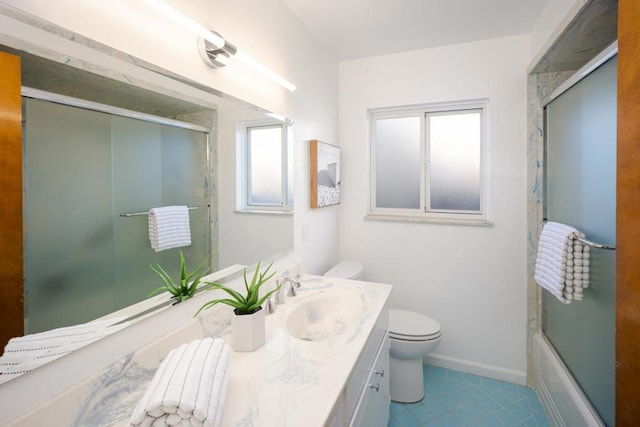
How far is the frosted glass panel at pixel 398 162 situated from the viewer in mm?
2467

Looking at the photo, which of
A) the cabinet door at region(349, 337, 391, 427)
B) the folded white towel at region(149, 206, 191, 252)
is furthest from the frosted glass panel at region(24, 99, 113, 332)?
the cabinet door at region(349, 337, 391, 427)

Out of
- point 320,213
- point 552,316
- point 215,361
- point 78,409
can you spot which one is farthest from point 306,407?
point 552,316

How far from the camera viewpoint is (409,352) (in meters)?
1.86

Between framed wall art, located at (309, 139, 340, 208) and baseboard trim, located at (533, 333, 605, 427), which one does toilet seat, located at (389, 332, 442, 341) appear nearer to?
baseboard trim, located at (533, 333, 605, 427)

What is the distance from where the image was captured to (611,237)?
122 centimetres

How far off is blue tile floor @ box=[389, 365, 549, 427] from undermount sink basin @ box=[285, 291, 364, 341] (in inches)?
33.1

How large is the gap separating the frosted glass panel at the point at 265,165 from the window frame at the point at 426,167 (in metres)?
1.09

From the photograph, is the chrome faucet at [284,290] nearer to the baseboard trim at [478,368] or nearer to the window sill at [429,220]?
the window sill at [429,220]

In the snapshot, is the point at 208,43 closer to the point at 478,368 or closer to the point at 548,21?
the point at 548,21

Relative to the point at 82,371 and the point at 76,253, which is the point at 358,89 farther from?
the point at 82,371

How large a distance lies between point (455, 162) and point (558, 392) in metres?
1.59

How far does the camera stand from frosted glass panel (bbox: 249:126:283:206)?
1437 millimetres

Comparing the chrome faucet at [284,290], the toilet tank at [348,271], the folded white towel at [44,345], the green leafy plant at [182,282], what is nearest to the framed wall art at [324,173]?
the toilet tank at [348,271]

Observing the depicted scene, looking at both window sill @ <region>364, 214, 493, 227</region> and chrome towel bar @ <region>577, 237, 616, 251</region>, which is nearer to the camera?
chrome towel bar @ <region>577, 237, 616, 251</region>
